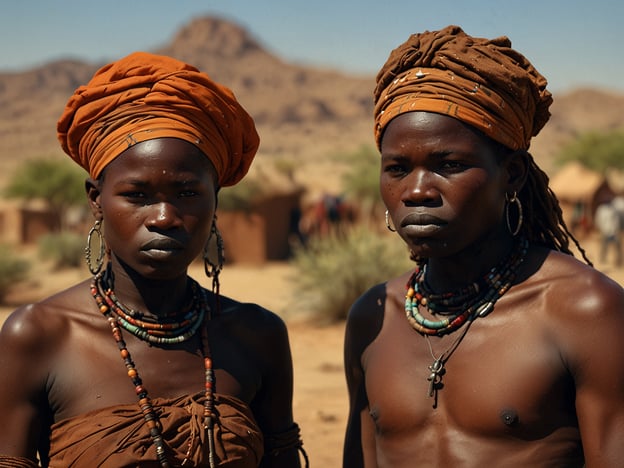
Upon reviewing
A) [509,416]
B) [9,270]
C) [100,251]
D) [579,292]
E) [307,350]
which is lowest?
[509,416]

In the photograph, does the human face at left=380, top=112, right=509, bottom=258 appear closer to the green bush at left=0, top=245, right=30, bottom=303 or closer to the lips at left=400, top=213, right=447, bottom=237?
the lips at left=400, top=213, right=447, bottom=237

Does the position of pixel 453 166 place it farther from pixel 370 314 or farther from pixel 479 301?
pixel 370 314

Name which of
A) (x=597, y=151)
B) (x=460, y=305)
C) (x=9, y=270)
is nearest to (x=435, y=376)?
(x=460, y=305)

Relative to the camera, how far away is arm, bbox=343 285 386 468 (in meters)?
2.81

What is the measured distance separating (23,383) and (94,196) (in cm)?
65

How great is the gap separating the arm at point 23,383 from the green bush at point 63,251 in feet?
60.1

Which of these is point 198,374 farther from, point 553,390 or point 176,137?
point 553,390

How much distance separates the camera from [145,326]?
2633 mm

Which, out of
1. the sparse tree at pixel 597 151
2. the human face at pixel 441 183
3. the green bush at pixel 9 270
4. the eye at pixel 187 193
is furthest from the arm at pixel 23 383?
the sparse tree at pixel 597 151

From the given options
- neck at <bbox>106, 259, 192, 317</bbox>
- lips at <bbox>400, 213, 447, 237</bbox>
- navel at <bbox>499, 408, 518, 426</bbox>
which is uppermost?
lips at <bbox>400, 213, 447, 237</bbox>

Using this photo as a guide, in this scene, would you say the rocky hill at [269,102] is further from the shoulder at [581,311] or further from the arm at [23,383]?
the shoulder at [581,311]

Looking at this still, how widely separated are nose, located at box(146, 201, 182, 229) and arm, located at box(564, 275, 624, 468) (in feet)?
4.02

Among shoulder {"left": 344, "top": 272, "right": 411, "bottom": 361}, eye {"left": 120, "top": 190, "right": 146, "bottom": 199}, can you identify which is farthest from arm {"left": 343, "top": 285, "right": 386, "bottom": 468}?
eye {"left": 120, "top": 190, "right": 146, "bottom": 199}

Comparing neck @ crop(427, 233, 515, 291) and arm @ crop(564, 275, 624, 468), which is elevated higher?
neck @ crop(427, 233, 515, 291)
